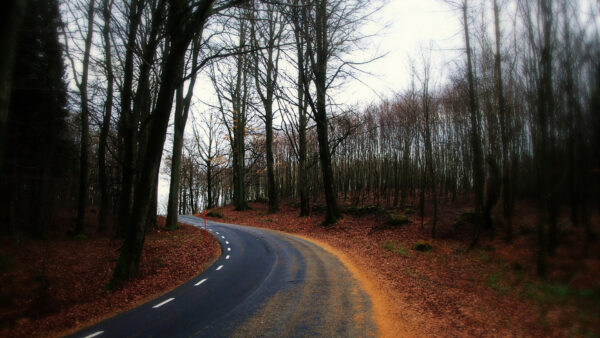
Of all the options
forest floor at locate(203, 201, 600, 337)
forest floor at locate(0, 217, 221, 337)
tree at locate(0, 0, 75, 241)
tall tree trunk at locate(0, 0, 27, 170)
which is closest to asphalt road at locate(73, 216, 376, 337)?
forest floor at locate(0, 217, 221, 337)

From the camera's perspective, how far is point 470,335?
15.5 ft

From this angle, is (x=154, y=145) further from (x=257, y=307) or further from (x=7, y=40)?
(x=257, y=307)

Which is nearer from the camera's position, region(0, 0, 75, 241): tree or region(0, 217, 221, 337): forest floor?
region(0, 217, 221, 337): forest floor

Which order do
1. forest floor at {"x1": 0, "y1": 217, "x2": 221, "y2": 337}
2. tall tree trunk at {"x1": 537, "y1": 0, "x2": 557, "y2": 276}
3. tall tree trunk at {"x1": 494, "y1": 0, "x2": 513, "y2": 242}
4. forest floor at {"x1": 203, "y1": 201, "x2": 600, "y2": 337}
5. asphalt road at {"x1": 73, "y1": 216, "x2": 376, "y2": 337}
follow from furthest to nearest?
tall tree trunk at {"x1": 494, "y1": 0, "x2": 513, "y2": 242} → tall tree trunk at {"x1": 537, "y1": 0, "x2": 557, "y2": 276} → forest floor at {"x1": 0, "y1": 217, "x2": 221, "y2": 337} → forest floor at {"x1": 203, "y1": 201, "x2": 600, "y2": 337} → asphalt road at {"x1": 73, "y1": 216, "x2": 376, "y2": 337}

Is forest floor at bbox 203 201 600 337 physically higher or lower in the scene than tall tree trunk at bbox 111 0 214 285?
lower

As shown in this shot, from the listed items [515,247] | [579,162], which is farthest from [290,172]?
[579,162]

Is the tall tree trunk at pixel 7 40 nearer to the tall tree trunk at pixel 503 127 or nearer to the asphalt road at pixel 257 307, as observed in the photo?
the asphalt road at pixel 257 307

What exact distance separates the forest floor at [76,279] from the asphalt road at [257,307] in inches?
23.1

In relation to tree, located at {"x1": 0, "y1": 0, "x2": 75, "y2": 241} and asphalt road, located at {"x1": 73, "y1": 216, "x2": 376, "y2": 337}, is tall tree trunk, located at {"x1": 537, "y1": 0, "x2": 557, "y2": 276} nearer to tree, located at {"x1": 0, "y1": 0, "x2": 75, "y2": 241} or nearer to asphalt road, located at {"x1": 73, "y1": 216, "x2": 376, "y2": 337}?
asphalt road, located at {"x1": 73, "y1": 216, "x2": 376, "y2": 337}

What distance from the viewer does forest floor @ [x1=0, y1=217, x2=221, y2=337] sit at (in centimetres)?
564

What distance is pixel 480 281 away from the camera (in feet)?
25.9

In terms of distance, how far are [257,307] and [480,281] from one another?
6.05 meters

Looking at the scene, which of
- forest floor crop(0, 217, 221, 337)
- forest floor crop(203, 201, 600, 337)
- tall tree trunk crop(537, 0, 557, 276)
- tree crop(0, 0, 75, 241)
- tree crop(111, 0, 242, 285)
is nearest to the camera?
forest floor crop(203, 201, 600, 337)

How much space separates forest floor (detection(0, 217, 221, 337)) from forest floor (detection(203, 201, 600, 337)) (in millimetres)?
5514
